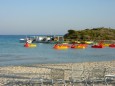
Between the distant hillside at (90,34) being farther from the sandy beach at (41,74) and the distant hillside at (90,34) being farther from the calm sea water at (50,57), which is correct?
the sandy beach at (41,74)

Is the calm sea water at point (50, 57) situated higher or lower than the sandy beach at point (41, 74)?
lower

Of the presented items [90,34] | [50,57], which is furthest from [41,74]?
[90,34]

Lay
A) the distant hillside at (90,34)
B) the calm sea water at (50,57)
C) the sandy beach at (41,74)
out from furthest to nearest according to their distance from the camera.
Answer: the distant hillside at (90,34) < the calm sea water at (50,57) < the sandy beach at (41,74)

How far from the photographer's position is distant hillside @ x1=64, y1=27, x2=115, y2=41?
11469 centimetres

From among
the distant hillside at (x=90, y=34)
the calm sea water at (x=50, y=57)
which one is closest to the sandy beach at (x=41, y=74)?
the calm sea water at (x=50, y=57)

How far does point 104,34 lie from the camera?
118125mm

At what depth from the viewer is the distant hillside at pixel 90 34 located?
115 meters

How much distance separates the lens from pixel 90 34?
118125 mm

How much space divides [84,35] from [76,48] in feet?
142

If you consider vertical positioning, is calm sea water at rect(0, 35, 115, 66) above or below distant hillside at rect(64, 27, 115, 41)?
below

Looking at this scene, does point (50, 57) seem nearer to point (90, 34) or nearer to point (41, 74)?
point (41, 74)

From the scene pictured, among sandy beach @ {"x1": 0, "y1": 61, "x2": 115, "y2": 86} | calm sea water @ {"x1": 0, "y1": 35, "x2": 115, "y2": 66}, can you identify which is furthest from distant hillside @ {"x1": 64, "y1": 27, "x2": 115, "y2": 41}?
sandy beach @ {"x1": 0, "y1": 61, "x2": 115, "y2": 86}

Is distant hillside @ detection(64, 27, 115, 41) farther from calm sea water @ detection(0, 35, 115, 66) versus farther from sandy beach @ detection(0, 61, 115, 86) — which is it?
sandy beach @ detection(0, 61, 115, 86)

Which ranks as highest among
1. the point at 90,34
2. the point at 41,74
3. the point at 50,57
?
the point at 90,34
